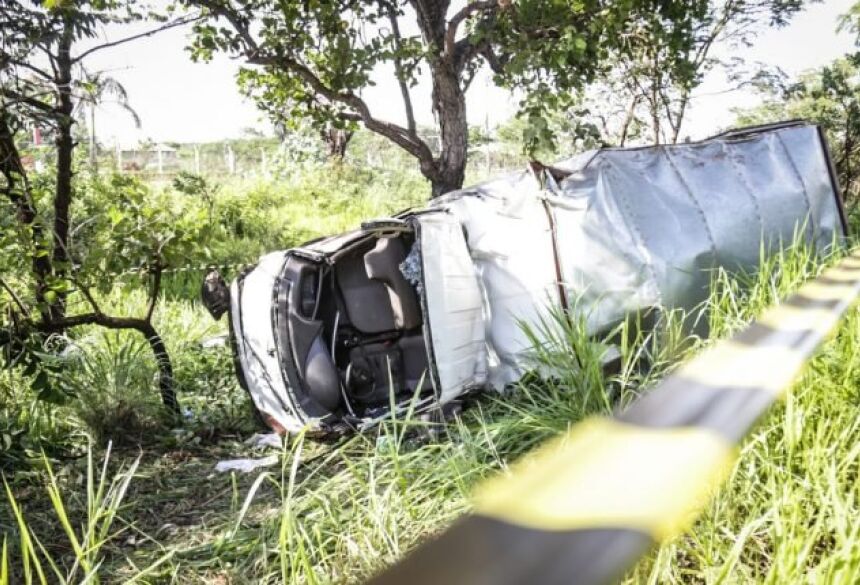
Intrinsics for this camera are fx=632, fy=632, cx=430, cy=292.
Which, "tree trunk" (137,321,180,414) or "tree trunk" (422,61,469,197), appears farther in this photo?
"tree trunk" (422,61,469,197)

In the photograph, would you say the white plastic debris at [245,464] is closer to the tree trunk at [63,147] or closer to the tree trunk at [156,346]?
the tree trunk at [156,346]

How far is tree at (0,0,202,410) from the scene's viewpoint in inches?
137

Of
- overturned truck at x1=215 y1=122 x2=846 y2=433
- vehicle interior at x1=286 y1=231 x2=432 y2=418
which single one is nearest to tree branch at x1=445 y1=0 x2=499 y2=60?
overturned truck at x1=215 y1=122 x2=846 y2=433

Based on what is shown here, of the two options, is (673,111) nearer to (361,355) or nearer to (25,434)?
(361,355)

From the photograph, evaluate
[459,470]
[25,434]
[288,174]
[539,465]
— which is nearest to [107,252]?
[25,434]

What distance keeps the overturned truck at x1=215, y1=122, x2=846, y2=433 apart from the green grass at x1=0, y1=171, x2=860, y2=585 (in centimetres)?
24

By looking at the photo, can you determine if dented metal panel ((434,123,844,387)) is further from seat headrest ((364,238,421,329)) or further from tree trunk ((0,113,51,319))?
tree trunk ((0,113,51,319))

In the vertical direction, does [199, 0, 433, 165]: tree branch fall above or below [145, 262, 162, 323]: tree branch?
above

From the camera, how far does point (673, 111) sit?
995cm

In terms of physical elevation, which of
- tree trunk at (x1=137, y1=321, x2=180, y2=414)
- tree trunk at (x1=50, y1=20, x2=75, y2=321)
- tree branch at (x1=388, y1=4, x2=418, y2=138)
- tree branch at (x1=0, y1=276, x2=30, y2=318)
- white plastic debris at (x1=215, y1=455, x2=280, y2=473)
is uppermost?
tree branch at (x1=388, y1=4, x2=418, y2=138)

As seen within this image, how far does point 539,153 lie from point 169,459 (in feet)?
11.4

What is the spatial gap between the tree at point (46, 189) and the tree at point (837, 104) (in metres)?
6.62

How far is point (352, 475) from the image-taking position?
7.70ft

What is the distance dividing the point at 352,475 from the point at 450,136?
5372 millimetres
